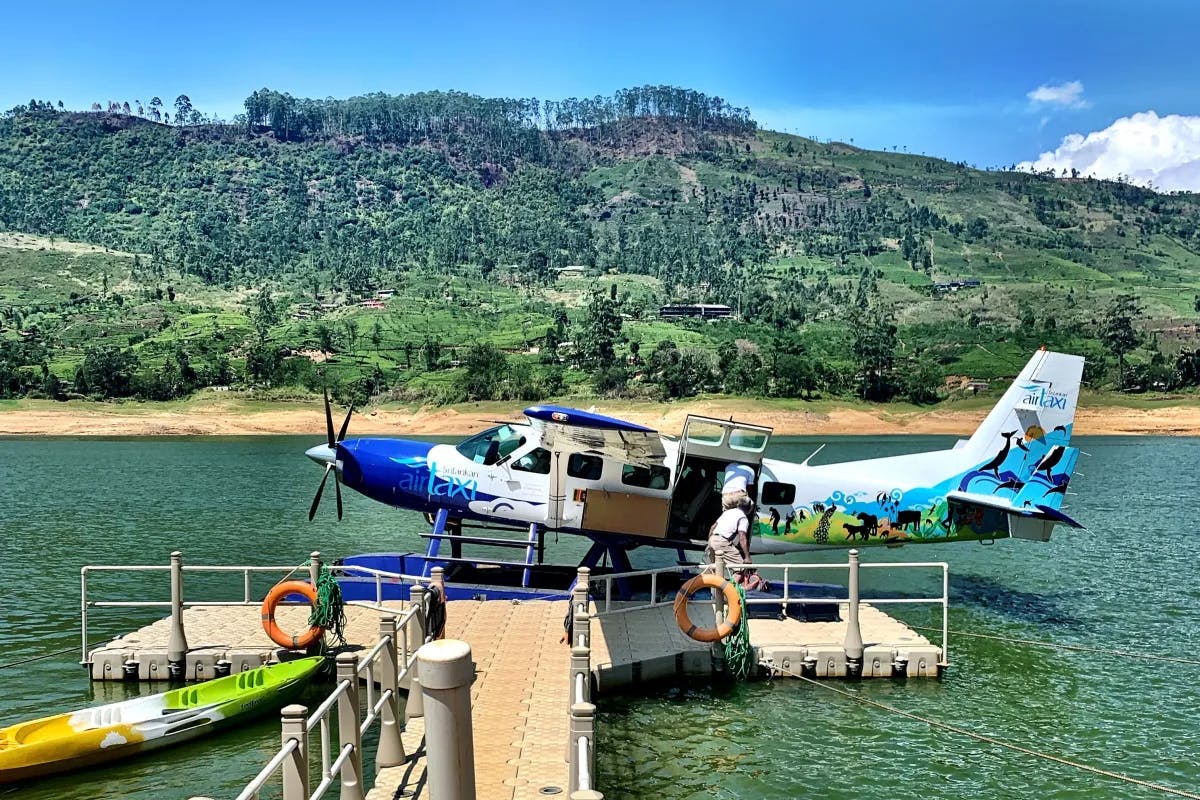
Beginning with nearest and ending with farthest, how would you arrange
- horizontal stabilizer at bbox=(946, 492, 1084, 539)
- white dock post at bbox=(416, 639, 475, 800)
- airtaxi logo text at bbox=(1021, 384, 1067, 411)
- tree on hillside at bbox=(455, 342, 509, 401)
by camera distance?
white dock post at bbox=(416, 639, 475, 800) < horizontal stabilizer at bbox=(946, 492, 1084, 539) < airtaxi logo text at bbox=(1021, 384, 1067, 411) < tree on hillside at bbox=(455, 342, 509, 401)

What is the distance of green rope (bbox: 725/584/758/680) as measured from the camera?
1334cm

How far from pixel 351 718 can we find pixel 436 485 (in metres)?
9.23

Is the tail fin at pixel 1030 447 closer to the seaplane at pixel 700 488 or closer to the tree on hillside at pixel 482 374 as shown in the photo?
the seaplane at pixel 700 488

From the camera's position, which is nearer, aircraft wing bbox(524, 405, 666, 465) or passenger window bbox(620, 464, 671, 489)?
aircraft wing bbox(524, 405, 666, 465)

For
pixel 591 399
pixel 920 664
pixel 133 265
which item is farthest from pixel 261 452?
pixel 133 265

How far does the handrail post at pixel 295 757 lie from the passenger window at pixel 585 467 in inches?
406

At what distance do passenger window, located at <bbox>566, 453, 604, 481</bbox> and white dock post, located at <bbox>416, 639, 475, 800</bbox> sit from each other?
34.9ft

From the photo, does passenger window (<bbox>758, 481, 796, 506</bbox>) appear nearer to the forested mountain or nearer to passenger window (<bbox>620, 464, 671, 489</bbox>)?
passenger window (<bbox>620, 464, 671, 489</bbox>)

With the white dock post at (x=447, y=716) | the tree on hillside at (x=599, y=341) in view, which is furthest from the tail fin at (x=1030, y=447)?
the tree on hillside at (x=599, y=341)

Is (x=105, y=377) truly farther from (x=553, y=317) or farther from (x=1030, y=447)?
(x=1030, y=447)

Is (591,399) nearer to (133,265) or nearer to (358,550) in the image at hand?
(358,550)

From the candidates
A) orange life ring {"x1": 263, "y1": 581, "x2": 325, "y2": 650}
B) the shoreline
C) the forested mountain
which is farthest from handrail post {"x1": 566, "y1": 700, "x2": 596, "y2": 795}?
the forested mountain

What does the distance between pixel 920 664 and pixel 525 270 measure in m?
154

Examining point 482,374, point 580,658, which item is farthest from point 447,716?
point 482,374
